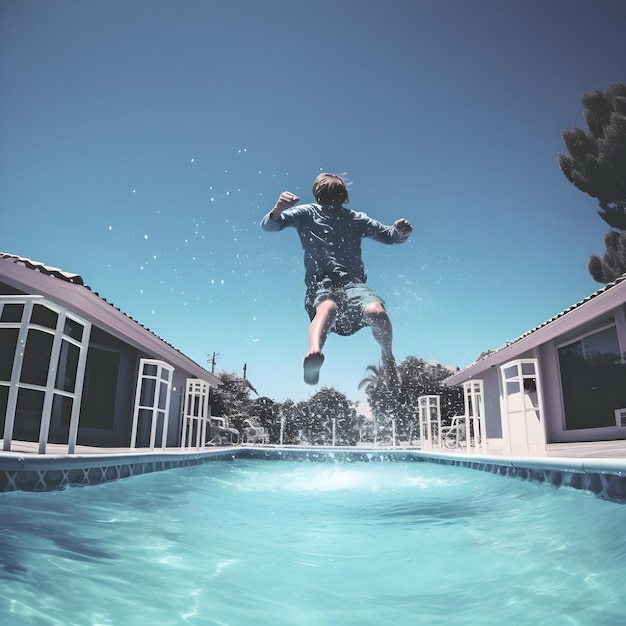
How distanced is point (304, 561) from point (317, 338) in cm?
145

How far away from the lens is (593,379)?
28.3 ft

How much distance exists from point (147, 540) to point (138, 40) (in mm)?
11779

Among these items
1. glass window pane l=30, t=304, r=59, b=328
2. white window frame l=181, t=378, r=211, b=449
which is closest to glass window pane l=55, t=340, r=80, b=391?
glass window pane l=30, t=304, r=59, b=328

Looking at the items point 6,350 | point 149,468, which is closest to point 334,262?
point 149,468

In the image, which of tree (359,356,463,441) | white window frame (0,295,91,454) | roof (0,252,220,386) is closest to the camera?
white window frame (0,295,91,454)

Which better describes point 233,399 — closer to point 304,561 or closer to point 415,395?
point 415,395

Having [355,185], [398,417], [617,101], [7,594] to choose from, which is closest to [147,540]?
[7,594]

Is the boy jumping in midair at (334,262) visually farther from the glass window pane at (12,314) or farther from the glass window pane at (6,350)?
the glass window pane at (12,314)

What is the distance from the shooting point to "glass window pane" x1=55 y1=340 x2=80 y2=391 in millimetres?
7926

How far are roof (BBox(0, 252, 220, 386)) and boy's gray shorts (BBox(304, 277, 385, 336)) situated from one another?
9.47 feet

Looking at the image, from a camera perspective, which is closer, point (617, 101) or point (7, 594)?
point (7, 594)

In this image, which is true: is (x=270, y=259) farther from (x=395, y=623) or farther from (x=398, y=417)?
(x=398, y=417)

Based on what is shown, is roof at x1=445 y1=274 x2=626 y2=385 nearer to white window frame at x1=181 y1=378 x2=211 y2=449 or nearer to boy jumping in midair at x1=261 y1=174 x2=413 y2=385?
boy jumping in midair at x1=261 y1=174 x2=413 y2=385

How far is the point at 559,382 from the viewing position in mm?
9531
